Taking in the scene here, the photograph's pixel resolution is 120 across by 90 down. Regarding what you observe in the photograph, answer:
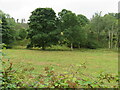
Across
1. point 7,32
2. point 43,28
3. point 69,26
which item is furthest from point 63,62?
point 7,32

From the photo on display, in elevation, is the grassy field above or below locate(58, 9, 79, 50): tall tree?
below

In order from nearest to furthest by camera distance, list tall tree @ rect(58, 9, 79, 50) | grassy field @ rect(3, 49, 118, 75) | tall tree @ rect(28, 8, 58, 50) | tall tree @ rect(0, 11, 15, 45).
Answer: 1. grassy field @ rect(3, 49, 118, 75)
2. tall tree @ rect(28, 8, 58, 50)
3. tall tree @ rect(58, 9, 79, 50)
4. tall tree @ rect(0, 11, 15, 45)

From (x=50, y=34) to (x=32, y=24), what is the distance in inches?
172

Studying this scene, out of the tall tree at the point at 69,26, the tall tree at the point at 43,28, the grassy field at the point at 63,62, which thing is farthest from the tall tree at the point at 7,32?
the grassy field at the point at 63,62

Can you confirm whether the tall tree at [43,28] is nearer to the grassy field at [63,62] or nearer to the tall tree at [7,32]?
the tall tree at [7,32]

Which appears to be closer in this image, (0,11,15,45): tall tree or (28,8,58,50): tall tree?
(28,8,58,50): tall tree

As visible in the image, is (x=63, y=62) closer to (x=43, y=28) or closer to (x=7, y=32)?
(x=43, y=28)

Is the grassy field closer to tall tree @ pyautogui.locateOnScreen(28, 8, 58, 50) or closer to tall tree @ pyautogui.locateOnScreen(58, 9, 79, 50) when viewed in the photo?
tall tree @ pyautogui.locateOnScreen(28, 8, 58, 50)

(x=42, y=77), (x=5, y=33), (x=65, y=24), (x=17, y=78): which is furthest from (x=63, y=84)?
(x=5, y=33)

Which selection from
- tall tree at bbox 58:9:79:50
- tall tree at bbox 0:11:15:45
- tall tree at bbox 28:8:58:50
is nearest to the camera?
tall tree at bbox 28:8:58:50

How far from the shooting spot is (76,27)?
85.1 ft

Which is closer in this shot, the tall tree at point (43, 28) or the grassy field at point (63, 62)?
the grassy field at point (63, 62)

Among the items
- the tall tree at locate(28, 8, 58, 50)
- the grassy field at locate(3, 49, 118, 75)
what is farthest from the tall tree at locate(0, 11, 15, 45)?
the grassy field at locate(3, 49, 118, 75)

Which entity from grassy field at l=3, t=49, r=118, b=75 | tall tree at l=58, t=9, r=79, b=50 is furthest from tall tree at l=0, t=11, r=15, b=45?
grassy field at l=3, t=49, r=118, b=75
